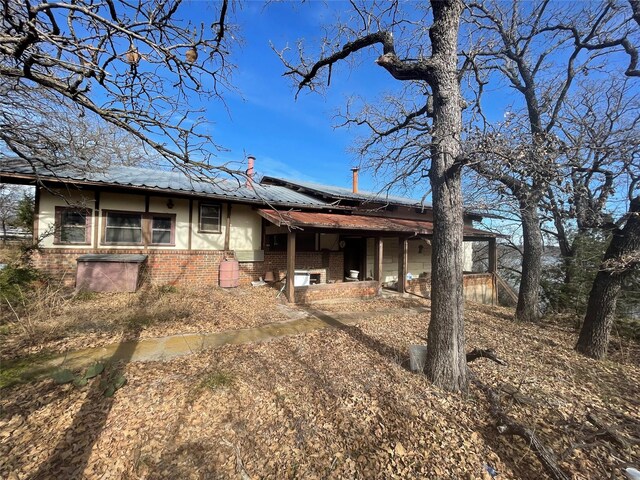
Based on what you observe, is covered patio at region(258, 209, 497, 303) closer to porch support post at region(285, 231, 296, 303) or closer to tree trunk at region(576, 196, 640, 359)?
porch support post at region(285, 231, 296, 303)

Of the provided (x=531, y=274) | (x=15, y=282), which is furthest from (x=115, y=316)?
(x=531, y=274)

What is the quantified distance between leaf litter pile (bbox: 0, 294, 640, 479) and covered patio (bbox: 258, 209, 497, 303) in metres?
4.71

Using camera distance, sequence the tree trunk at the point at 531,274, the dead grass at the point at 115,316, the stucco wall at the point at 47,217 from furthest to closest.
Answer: the tree trunk at the point at 531,274 < the stucco wall at the point at 47,217 < the dead grass at the point at 115,316

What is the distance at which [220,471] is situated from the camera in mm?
2324

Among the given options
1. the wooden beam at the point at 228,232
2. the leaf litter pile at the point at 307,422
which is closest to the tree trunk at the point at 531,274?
the leaf litter pile at the point at 307,422

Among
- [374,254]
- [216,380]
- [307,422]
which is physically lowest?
[307,422]

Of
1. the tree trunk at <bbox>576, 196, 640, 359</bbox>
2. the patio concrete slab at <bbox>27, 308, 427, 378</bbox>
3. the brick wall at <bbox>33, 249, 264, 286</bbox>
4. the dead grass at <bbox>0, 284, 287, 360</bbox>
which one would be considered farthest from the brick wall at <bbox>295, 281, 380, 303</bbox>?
the tree trunk at <bbox>576, 196, 640, 359</bbox>

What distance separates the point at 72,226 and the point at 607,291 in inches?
503

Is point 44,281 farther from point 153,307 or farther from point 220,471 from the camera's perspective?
point 220,471

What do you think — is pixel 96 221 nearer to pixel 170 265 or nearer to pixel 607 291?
pixel 170 265

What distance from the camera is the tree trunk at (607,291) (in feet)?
16.4

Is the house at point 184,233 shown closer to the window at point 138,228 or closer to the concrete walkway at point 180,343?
the window at point 138,228

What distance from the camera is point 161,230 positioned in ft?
29.1

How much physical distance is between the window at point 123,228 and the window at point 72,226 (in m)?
0.45
